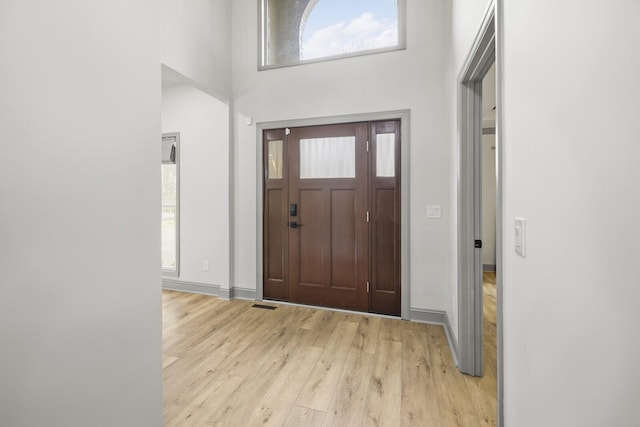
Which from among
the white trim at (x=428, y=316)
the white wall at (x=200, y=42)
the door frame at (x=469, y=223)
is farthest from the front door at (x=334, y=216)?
the door frame at (x=469, y=223)

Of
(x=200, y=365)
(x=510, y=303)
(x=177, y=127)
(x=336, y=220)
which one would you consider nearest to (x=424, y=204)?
(x=336, y=220)

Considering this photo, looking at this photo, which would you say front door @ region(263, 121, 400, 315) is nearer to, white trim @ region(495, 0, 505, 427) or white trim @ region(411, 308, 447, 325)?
white trim @ region(411, 308, 447, 325)

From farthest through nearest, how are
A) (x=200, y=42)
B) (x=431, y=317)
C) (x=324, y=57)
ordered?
(x=324, y=57)
(x=200, y=42)
(x=431, y=317)

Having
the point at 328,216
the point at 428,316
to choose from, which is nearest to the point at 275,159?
the point at 328,216

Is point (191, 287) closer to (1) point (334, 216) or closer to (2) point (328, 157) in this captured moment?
(1) point (334, 216)

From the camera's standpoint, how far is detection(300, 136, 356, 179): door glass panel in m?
3.17

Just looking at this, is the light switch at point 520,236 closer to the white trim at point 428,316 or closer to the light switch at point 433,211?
the light switch at point 433,211

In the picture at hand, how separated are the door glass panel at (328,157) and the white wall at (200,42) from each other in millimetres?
1237

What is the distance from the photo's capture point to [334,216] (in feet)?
10.6

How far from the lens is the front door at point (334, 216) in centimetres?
308

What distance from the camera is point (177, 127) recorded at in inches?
153

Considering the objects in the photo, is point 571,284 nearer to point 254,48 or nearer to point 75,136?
point 75,136

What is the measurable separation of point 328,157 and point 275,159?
0.67 metres

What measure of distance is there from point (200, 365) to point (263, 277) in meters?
1.45
